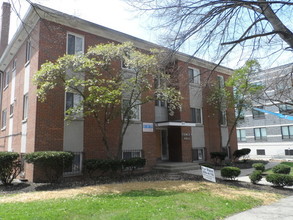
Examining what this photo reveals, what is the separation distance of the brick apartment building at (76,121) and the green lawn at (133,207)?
375 centimetres

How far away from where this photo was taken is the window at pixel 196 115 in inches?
772

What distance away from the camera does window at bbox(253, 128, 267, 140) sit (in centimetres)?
3597

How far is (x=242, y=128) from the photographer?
126ft

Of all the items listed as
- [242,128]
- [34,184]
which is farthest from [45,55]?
[242,128]

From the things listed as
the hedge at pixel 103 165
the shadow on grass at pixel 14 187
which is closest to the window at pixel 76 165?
the hedge at pixel 103 165

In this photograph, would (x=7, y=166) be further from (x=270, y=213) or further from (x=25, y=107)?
(x=270, y=213)

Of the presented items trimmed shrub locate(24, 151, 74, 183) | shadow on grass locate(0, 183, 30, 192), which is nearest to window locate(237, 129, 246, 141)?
trimmed shrub locate(24, 151, 74, 183)

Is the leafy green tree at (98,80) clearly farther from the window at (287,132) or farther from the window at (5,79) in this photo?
the window at (287,132)

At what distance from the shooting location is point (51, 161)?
33.2ft

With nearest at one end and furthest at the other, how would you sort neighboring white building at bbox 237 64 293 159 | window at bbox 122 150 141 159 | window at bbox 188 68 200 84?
window at bbox 188 68 200 84 < window at bbox 122 150 141 159 < neighboring white building at bbox 237 64 293 159

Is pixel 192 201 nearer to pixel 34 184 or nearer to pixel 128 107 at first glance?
pixel 128 107

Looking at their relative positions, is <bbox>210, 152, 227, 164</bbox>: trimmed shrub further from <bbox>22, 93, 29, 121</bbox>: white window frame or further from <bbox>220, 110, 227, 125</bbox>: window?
<bbox>22, 93, 29, 121</bbox>: white window frame

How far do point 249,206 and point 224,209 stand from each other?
105cm

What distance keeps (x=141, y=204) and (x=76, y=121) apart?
7345 millimetres
